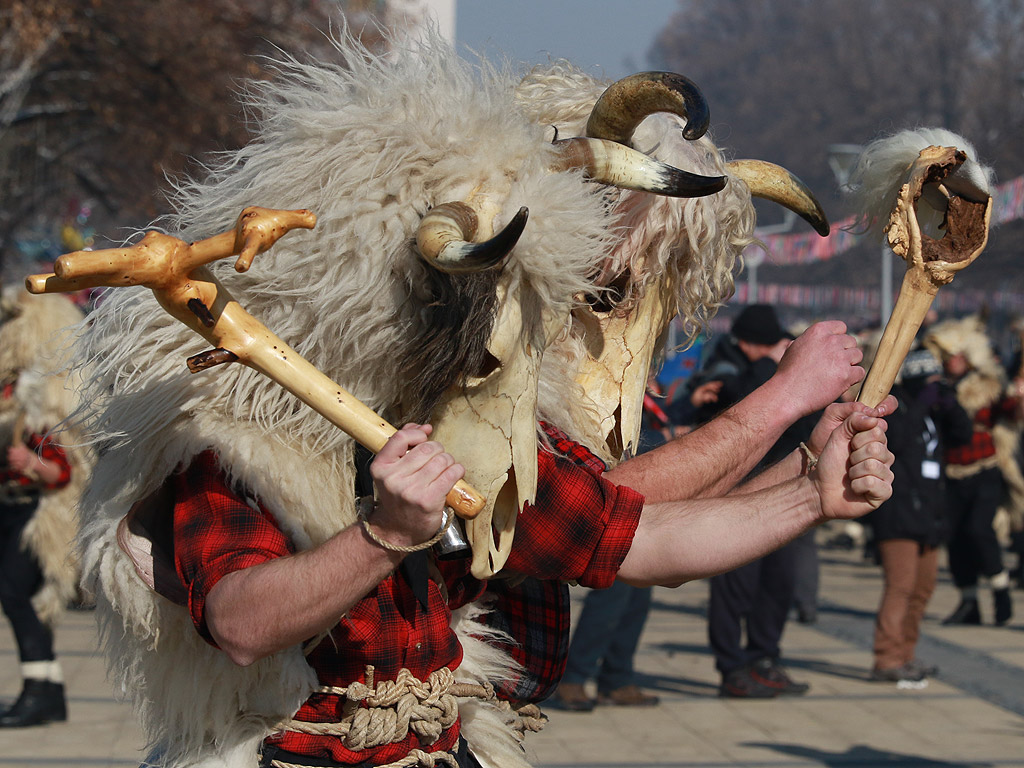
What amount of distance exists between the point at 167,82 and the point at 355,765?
13264mm

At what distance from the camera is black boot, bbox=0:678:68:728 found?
5516 mm

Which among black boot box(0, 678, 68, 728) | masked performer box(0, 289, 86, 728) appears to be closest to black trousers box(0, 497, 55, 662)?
masked performer box(0, 289, 86, 728)

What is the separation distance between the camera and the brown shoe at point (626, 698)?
6.23 metres

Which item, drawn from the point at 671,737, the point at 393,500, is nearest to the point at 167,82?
the point at 671,737

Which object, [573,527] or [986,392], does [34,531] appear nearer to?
[573,527]

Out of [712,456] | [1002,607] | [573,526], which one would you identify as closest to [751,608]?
[1002,607]

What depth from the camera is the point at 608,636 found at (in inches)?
237

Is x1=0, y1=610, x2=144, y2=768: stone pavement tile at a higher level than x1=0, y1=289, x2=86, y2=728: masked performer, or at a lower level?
lower

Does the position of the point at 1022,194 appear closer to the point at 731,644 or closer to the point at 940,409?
the point at 940,409

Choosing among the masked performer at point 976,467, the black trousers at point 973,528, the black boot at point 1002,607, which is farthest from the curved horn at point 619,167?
the black boot at point 1002,607

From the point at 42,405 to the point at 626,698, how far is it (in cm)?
314

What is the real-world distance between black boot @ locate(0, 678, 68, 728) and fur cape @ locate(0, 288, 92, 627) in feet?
0.96

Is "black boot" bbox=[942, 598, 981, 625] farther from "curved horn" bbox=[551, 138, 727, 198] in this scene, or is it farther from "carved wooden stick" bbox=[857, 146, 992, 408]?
"curved horn" bbox=[551, 138, 727, 198]

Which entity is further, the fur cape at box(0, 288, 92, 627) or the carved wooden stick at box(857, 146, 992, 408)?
the fur cape at box(0, 288, 92, 627)
